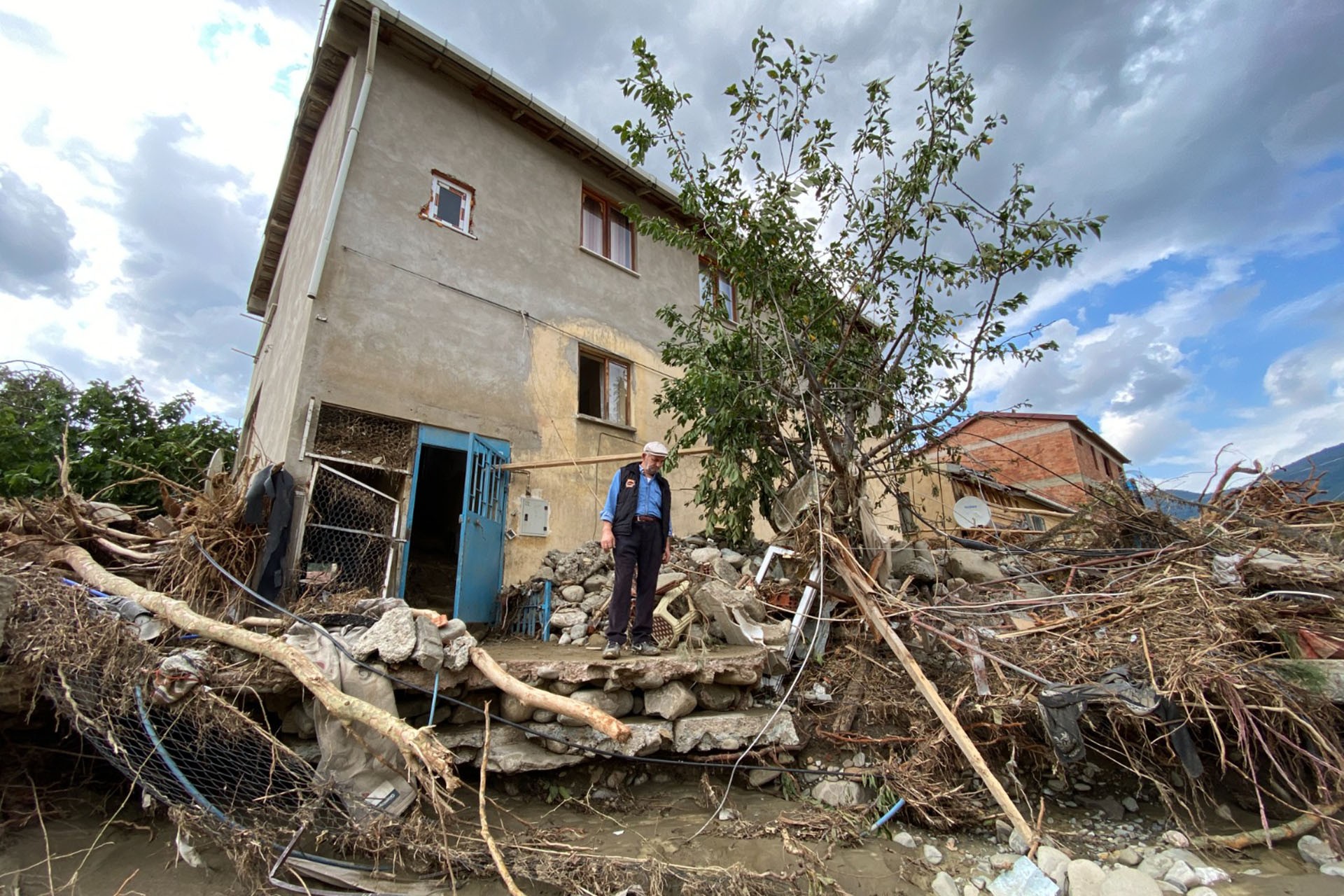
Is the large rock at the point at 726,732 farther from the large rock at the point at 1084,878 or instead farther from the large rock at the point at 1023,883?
the large rock at the point at 1084,878

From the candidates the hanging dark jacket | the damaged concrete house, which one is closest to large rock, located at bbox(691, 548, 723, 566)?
the hanging dark jacket

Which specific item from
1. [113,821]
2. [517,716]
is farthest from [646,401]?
[113,821]

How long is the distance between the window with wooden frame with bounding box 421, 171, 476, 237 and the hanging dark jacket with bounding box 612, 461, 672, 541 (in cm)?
456

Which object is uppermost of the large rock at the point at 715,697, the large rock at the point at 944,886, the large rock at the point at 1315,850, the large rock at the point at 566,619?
the large rock at the point at 566,619

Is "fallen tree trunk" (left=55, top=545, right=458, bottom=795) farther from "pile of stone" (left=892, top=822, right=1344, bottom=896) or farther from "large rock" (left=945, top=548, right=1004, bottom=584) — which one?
"large rock" (left=945, top=548, right=1004, bottom=584)

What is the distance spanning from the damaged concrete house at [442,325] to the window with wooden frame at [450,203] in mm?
31

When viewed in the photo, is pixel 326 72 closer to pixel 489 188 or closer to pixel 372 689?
pixel 489 188

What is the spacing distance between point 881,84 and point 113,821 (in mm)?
7783

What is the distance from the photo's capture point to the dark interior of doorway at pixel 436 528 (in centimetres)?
728

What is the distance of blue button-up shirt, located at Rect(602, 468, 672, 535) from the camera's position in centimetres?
441

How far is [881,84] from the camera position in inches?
211

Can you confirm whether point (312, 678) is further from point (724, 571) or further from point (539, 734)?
point (724, 571)

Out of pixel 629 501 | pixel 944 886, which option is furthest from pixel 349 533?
pixel 944 886

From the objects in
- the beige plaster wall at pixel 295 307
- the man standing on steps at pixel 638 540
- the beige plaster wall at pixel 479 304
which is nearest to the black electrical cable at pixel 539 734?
the man standing on steps at pixel 638 540
